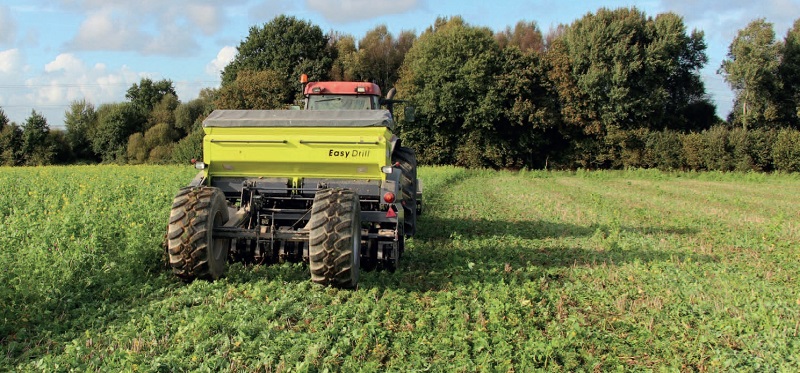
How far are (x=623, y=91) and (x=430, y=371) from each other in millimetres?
36335

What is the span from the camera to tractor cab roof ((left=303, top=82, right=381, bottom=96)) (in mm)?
10633

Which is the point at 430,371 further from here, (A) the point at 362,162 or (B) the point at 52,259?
(B) the point at 52,259

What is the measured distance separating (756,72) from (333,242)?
132 ft

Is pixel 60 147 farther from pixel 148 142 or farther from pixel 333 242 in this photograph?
pixel 333 242

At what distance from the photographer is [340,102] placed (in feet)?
35.3

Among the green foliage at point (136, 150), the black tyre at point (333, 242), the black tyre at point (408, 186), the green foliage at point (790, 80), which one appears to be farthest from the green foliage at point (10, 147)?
the green foliage at point (790, 80)

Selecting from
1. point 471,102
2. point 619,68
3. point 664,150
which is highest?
point 619,68

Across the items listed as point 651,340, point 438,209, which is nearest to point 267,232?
point 651,340

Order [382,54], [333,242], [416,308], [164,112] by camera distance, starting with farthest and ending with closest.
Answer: [164,112] < [382,54] < [333,242] < [416,308]

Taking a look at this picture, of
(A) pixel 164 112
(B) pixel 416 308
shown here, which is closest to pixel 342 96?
(B) pixel 416 308

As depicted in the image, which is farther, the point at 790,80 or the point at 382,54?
the point at 382,54

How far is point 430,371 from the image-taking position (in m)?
4.30

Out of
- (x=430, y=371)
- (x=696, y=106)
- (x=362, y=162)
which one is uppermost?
(x=696, y=106)

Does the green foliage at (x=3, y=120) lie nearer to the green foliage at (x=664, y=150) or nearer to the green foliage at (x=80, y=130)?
the green foliage at (x=80, y=130)
